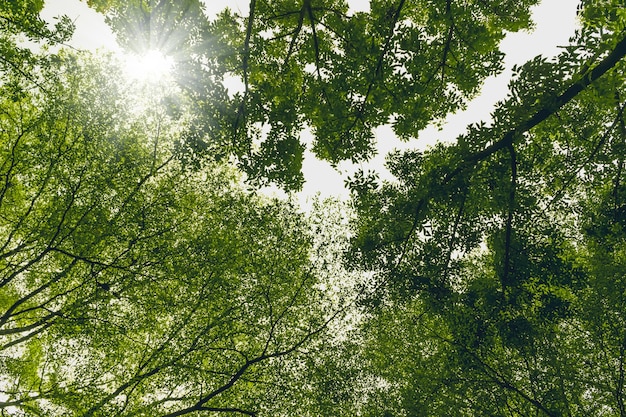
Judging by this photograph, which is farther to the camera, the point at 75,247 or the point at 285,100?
the point at 75,247

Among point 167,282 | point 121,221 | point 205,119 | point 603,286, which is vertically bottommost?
point 603,286

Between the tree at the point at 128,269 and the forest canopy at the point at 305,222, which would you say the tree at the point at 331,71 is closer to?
the forest canopy at the point at 305,222

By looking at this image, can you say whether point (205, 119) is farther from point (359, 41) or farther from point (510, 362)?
point (510, 362)

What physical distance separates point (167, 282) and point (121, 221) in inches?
126

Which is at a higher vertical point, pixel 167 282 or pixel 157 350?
pixel 167 282

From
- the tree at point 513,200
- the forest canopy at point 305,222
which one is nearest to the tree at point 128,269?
the forest canopy at point 305,222

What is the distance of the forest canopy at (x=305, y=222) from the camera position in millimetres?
7277

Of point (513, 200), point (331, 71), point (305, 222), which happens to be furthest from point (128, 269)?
point (513, 200)

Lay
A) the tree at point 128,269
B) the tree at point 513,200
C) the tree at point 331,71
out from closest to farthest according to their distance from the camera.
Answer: the tree at point 513,200 < the tree at point 331,71 < the tree at point 128,269

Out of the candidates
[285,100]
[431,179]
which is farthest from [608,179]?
[285,100]

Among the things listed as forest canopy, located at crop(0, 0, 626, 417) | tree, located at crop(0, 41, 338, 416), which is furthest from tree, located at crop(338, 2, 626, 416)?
tree, located at crop(0, 41, 338, 416)

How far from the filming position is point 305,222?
1781cm

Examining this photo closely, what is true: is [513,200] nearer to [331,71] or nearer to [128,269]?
[331,71]

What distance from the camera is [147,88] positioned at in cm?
1662
